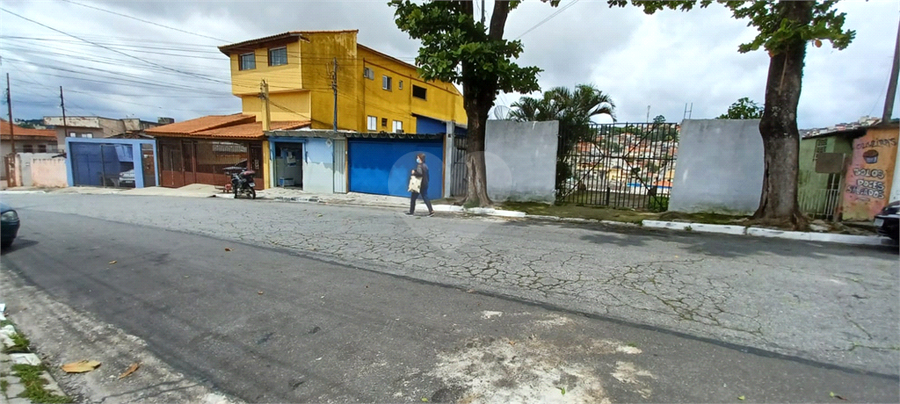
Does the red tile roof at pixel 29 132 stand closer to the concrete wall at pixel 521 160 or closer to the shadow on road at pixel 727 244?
the concrete wall at pixel 521 160

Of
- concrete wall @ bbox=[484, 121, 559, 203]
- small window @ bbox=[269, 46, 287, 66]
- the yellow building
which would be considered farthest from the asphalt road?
small window @ bbox=[269, 46, 287, 66]

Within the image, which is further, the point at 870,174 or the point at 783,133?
the point at 870,174

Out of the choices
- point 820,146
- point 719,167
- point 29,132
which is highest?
point 29,132

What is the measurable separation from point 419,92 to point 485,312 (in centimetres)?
2656

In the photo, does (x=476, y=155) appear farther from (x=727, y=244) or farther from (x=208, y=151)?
(x=208, y=151)

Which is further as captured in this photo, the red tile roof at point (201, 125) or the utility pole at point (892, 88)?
the red tile roof at point (201, 125)

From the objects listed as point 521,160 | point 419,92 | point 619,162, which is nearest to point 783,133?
point 619,162

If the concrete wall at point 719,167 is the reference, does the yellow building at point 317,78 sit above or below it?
above

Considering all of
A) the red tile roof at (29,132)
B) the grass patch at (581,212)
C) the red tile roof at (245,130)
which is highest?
the red tile roof at (29,132)

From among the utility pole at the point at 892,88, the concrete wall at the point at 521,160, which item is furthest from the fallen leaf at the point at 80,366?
the utility pole at the point at 892,88

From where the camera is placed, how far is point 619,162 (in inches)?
417

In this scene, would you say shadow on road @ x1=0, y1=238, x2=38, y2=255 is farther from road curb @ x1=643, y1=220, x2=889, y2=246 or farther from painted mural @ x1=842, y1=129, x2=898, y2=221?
painted mural @ x1=842, y1=129, x2=898, y2=221

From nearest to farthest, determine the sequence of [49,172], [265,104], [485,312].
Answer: [485,312], [265,104], [49,172]

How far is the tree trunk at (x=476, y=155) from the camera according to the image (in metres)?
10.5
